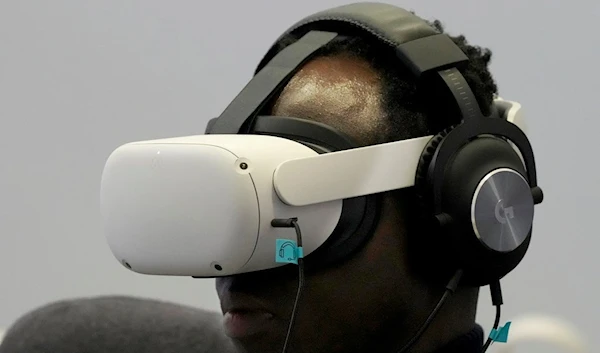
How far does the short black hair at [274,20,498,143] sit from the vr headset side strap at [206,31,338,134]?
1cm

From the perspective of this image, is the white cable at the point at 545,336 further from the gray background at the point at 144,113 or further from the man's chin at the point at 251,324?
the man's chin at the point at 251,324

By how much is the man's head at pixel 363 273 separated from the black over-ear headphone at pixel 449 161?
15mm

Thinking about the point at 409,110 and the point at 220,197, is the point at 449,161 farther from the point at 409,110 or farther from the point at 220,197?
the point at 220,197

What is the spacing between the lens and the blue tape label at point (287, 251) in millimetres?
630

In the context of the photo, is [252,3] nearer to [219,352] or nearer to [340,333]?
[219,352]

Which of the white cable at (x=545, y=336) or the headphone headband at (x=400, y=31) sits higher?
the headphone headband at (x=400, y=31)

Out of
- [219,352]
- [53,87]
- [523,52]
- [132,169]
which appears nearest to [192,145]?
[132,169]

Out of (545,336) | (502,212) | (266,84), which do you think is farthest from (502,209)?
(545,336)

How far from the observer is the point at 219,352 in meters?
1.07

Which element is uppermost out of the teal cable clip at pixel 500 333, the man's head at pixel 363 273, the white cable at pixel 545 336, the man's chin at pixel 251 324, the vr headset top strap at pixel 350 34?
the vr headset top strap at pixel 350 34

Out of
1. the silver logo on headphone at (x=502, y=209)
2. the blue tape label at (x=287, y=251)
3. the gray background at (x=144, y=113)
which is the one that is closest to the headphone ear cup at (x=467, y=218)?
the silver logo on headphone at (x=502, y=209)

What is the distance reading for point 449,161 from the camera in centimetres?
68

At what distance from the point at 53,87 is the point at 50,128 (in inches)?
2.8

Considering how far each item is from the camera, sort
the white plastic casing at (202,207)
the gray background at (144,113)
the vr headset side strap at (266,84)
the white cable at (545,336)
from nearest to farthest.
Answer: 1. the white plastic casing at (202,207)
2. the vr headset side strap at (266,84)
3. the white cable at (545,336)
4. the gray background at (144,113)
